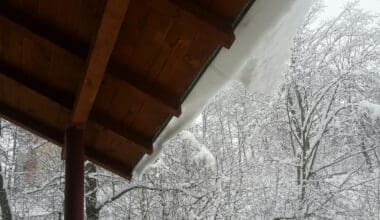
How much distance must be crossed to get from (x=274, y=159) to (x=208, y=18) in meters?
6.15

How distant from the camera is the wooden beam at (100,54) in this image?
5.36 feet

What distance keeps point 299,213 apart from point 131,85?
5642 mm

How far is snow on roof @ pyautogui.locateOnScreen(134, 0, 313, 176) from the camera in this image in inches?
63.6

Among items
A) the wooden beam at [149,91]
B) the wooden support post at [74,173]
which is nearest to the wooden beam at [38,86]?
the wooden support post at [74,173]

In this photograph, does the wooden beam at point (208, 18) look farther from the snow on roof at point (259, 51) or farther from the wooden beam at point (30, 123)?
the wooden beam at point (30, 123)

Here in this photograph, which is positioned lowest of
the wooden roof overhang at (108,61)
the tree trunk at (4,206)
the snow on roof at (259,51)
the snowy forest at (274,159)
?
the snow on roof at (259,51)

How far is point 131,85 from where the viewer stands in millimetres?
2238

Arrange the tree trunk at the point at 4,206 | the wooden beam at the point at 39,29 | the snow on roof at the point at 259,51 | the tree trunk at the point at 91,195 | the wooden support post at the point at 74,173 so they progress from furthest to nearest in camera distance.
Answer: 1. the tree trunk at the point at 91,195
2. the tree trunk at the point at 4,206
3. the wooden support post at the point at 74,173
4. the wooden beam at the point at 39,29
5. the snow on roof at the point at 259,51

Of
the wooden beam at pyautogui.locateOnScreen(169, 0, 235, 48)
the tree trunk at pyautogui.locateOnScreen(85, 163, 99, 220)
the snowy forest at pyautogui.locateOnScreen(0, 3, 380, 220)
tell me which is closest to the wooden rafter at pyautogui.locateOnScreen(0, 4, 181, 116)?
the wooden beam at pyautogui.locateOnScreen(169, 0, 235, 48)

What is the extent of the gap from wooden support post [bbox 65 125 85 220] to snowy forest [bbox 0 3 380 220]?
4765 mm

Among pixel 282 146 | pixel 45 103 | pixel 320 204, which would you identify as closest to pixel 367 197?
pixel 320 204

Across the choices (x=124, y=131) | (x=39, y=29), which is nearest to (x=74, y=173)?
(x=124, y=131)

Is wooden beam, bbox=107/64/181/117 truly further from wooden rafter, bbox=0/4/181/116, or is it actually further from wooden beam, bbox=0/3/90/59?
wooden beam, bbox=0/3/90/59

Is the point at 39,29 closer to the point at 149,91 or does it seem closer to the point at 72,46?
the point at 72,46
